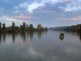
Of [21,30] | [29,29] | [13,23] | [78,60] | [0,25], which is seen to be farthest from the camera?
[29,29]

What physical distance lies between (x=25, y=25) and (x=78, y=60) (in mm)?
163797

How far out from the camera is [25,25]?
184750 millimetres

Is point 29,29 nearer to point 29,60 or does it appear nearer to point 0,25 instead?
point 0,25

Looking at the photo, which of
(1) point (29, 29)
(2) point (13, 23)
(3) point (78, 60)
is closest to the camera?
(3) point (78, 60)

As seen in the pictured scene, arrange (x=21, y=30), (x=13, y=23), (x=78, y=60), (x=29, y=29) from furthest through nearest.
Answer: (x=29, y=29) → (x=21, y=30) → (x=13, y=23) → (x=78, y=60)

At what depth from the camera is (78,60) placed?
2277 cm

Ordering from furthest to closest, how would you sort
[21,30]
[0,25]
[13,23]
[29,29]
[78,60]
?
[29,29] < [21,30] < [13,23] < [0,25] < [78,60]

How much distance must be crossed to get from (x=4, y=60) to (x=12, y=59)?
1251 millimetres

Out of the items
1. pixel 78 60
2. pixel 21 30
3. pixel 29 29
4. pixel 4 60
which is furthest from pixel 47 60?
pixel 29 29

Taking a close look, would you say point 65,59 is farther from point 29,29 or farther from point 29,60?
point 29,29

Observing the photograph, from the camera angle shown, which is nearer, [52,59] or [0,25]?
[52,59]

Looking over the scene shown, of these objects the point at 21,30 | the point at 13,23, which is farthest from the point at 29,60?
the point at 21,30

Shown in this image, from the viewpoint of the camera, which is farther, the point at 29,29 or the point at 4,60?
the point at 29,29

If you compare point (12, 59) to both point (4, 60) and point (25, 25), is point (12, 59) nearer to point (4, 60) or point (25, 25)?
point (4, 60)
